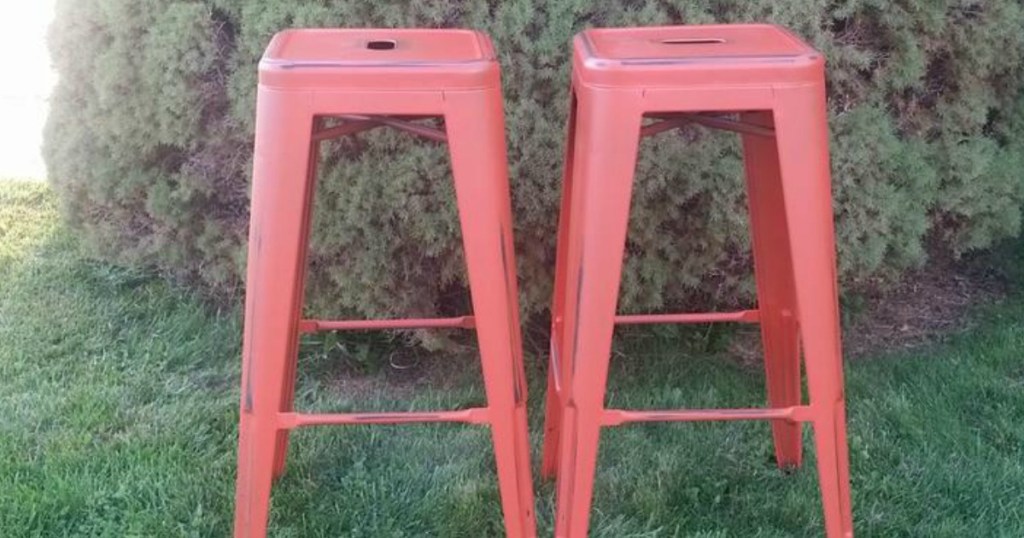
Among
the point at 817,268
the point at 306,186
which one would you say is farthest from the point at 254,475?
the point at 817,268

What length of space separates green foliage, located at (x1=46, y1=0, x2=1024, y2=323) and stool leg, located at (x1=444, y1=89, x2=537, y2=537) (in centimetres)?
93

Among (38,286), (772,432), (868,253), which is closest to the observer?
(772,432)

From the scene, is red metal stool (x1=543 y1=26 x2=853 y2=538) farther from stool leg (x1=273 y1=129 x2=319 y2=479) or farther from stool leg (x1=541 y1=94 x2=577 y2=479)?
stool leg (x1=273 y1=129 x2=319 y2=479)

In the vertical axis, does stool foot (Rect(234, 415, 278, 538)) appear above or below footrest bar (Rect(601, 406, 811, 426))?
below

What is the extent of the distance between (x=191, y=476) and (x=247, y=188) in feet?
3.10

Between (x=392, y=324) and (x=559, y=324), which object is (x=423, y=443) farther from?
(x=559, y=324)

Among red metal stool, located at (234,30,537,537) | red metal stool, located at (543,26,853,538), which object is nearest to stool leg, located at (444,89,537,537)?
red metal stool, located at (234,30,537,537)

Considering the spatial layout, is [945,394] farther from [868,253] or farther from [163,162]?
[163,162]

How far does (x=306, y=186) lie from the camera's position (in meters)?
2.21

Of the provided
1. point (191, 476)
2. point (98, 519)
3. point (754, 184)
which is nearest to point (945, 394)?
point (754, 184)

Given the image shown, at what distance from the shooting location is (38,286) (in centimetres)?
418

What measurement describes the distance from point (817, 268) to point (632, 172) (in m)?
0.41

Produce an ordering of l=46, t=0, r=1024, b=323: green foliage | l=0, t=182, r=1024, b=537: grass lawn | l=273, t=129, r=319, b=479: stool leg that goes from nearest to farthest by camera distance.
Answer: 1. l=273, t=129, r=319, b=479: stool leg
2. l=0, t=182, r=1024, b=537: grass lawn
3. l=46, t=0, r=1024, b=323: green foliage

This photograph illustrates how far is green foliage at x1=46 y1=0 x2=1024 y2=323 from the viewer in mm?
3062
